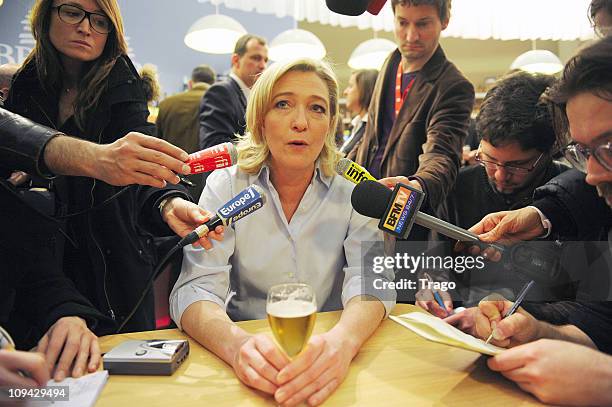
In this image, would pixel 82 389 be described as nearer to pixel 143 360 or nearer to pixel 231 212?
pixel 143 360

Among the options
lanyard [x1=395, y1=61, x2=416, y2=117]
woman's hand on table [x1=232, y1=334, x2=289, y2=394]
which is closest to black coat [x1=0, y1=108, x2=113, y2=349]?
woman's hand on table [x1=232, y1=334, x2=289, y2=394]

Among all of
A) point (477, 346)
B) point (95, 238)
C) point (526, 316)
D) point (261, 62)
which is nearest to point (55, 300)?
point (95, 238)

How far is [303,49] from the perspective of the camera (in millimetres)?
4320

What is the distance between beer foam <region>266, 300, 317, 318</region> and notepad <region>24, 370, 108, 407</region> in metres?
0.35

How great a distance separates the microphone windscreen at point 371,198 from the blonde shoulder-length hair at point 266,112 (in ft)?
1.37

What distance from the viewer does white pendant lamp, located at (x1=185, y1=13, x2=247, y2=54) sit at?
12.2 feet

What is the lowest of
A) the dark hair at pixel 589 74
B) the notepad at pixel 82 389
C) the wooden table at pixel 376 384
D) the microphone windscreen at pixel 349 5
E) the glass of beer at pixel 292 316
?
the wooden table at pixel 376 384

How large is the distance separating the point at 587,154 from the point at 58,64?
1.48 metres

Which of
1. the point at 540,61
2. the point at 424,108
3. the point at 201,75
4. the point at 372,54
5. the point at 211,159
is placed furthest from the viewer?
the point at 372,54

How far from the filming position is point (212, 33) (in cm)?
384

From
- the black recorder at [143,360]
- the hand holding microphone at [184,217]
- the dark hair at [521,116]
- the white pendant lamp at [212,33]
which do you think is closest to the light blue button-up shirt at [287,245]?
the hand holding microphone at [184,217]

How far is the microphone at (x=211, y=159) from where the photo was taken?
1.11 m

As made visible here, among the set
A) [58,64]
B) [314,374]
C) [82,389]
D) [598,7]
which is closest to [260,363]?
[314,374]

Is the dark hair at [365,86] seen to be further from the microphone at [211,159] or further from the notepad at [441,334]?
the notepad at [441,334]
